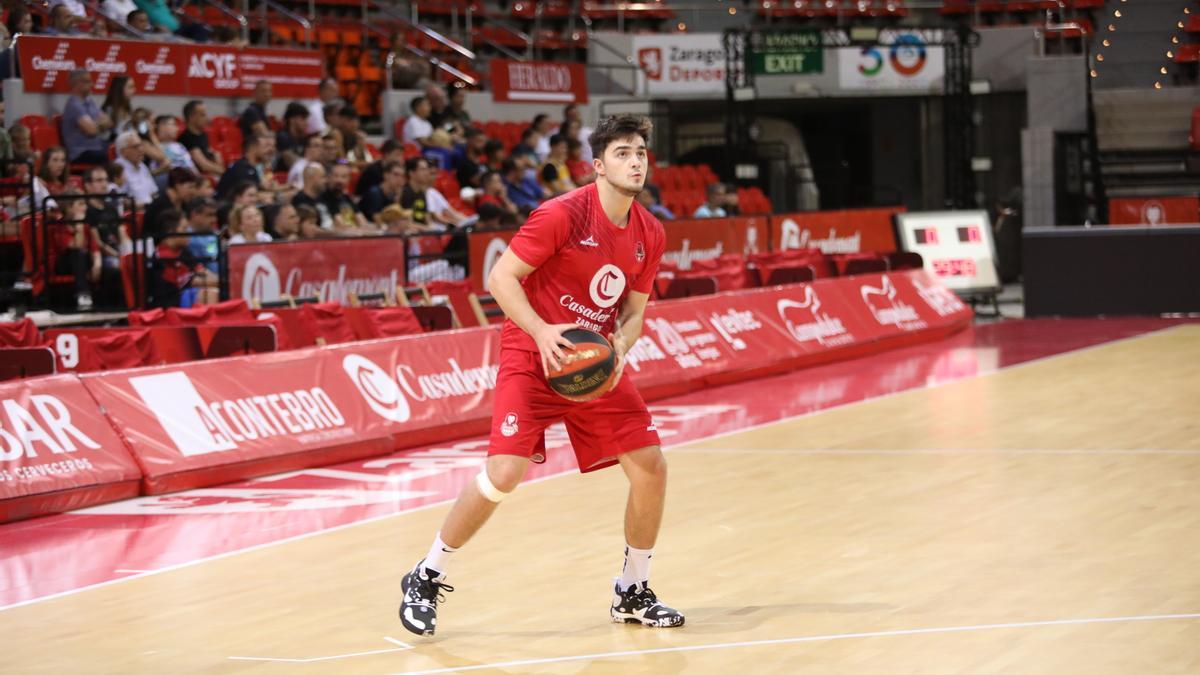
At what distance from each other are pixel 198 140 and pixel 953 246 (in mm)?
10617

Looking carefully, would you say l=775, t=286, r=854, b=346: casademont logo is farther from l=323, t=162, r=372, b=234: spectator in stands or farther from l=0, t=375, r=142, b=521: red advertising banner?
l=0, t=375, r=142, b=521: red advertising banner

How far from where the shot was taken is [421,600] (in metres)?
6.41

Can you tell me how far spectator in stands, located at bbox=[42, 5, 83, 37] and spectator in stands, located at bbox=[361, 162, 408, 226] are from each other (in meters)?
4.19

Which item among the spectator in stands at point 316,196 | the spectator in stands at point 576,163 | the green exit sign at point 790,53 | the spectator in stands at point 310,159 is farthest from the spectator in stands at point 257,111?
the green exit sign at point 790,53

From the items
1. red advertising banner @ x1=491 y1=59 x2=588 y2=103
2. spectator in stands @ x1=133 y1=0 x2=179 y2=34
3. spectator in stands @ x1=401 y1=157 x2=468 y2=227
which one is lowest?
spectator in stands @ x1=401 y1=157 x2=468 y2=227

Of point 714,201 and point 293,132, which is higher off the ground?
point 293,132

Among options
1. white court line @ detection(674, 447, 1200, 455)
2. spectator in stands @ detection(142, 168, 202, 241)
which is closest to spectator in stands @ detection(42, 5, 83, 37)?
spectator in stands @ detection(142, 168, 202, 241)

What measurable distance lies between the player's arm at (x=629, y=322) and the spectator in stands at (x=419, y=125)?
14824 mm

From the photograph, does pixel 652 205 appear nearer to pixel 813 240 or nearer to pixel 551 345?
pixel 813 240

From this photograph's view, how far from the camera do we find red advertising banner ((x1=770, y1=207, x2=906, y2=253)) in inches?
840

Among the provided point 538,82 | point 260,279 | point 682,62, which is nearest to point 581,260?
point 260,279

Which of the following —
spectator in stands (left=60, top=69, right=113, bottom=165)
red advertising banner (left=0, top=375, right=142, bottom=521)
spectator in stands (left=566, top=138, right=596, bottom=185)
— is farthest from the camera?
spectator in stands (left=566, top=138, right=596, bottom=185)

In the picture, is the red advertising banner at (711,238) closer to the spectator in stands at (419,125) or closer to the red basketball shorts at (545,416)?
the spectator in stands at (419,125)

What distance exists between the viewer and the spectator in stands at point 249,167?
16406mm
